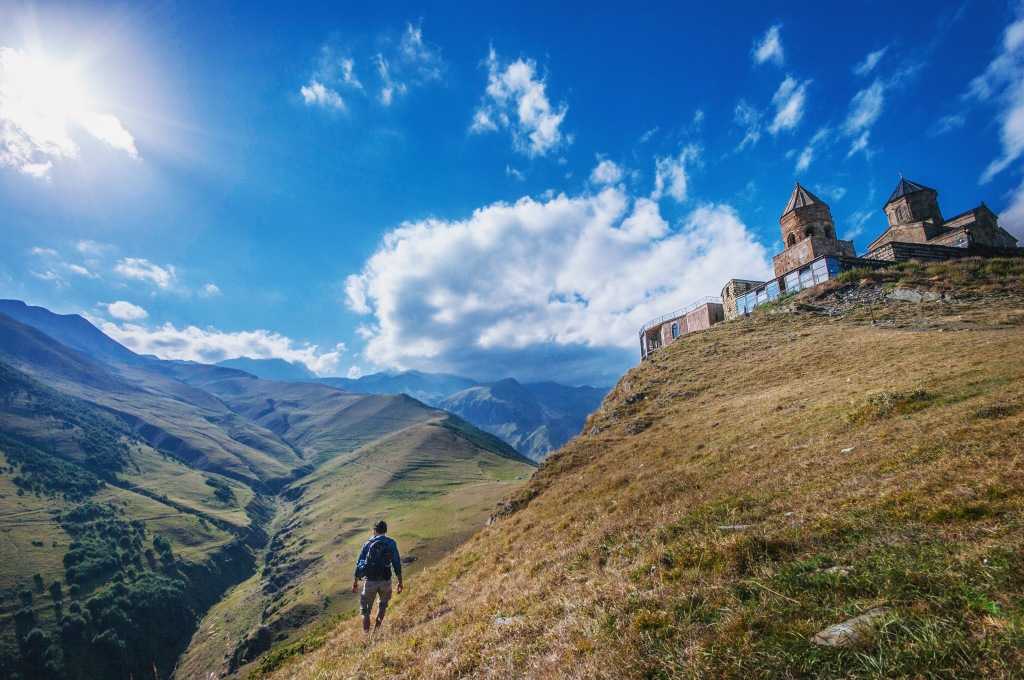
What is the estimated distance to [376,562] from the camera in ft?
47.5

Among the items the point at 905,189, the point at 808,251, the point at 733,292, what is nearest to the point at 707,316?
the point at 733,292

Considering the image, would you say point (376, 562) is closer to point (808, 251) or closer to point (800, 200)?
point (808, 251)

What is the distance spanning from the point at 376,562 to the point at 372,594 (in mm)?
1080

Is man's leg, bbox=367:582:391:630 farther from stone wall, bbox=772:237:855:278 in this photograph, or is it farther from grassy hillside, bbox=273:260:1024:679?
stone wall, bbox=772:237:855:278

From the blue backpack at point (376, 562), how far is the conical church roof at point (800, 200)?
68.0 m

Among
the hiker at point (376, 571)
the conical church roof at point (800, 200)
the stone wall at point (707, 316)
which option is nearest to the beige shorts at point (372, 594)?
the hiker at point (376, 571)

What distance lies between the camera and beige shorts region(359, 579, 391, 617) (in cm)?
1429

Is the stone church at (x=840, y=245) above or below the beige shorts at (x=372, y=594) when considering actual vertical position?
above

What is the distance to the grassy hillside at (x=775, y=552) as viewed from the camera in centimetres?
591

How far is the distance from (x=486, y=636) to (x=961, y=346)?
3043cm

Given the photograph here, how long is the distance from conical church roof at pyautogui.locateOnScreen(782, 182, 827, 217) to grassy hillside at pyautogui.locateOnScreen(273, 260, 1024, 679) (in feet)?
136

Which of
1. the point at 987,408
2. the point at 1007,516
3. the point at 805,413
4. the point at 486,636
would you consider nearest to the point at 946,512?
the point at 1007,516

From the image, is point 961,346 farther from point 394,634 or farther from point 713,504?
point 394,634

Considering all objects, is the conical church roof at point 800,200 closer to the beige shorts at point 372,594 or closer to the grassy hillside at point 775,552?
the grassy hillside at point 775,552
